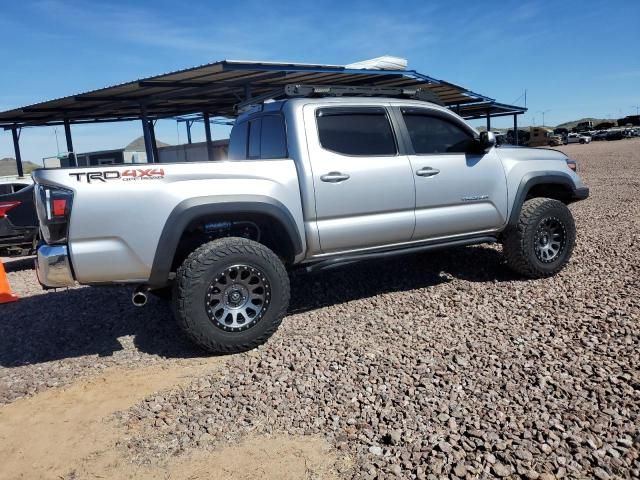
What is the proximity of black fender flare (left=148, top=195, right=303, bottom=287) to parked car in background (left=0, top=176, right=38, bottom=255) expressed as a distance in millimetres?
5324

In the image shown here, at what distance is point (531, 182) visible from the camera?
5.88 meters

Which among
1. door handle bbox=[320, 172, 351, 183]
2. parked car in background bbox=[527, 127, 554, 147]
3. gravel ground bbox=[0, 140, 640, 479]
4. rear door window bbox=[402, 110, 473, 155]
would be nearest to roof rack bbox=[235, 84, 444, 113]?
rear door window bbox=[402, 110, 473, 155]

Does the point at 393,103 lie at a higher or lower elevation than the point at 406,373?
higher

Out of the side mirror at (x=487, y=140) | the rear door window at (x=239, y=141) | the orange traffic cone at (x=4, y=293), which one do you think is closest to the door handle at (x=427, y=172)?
the side mirror at (x=487, y=140)

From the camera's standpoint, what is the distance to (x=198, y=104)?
1623cm

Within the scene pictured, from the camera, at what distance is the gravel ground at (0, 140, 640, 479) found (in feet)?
9.29

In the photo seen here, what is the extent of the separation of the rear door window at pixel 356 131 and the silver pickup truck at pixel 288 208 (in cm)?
1

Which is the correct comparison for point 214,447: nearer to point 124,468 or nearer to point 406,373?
point 124,468

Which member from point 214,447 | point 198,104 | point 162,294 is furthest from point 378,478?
point 198,104

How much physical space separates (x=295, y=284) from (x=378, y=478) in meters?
3.80

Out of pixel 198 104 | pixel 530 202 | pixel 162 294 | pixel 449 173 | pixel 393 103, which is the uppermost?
pixel 198 104

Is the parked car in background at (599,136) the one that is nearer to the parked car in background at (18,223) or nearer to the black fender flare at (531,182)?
the black fender flare at (531,182)

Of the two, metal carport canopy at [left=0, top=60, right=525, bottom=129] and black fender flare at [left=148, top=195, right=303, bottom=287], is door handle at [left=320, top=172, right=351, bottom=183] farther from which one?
metal carport canopy at [left=0, top=60, right=525, bottom=129]

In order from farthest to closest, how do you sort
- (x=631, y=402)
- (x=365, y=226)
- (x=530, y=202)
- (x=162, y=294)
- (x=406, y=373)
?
1. (x=530, y=202)
2. (x=162, y=294)
3. (x=365, y=226)
4. (x=406, y=373)
5. (x=631, y=402)
